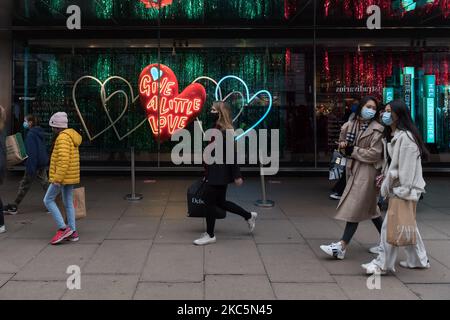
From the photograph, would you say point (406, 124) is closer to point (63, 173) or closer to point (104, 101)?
point (63, 173)

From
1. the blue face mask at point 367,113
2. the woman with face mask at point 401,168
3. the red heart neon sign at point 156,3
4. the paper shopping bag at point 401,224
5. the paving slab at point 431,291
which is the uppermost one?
the red heart neon sign at point 156,3

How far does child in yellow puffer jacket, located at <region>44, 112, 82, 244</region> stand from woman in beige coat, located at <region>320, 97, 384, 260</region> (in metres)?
3.18

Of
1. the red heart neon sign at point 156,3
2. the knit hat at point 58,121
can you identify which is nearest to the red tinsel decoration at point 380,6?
the red heart neon sign at point 156,3

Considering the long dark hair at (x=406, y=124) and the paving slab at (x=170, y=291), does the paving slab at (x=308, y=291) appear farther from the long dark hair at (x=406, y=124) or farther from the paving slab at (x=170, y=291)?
the long dark hair at (x=406, y=124)

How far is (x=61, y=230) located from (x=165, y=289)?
216 centimetres

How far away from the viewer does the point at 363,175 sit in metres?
5.28

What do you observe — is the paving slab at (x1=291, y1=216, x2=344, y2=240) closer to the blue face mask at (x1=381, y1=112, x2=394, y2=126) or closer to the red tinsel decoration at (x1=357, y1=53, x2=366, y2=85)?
the blue face mask at (x1=381, y1=112, x2=394, y2=126)

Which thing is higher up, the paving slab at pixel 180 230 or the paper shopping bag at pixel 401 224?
the paper shopping bag at pixel 401 224

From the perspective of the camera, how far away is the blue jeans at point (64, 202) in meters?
6.00

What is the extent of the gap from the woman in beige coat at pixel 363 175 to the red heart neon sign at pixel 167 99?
7218 millimetres

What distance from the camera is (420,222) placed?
733 cm

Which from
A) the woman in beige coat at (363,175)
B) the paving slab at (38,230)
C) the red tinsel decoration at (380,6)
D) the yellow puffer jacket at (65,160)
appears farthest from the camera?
the red tinsel decoration at (380,6)

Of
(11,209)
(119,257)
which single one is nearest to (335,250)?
(119,257)
